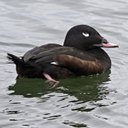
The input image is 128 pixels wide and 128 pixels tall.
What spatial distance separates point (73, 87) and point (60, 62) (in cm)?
43

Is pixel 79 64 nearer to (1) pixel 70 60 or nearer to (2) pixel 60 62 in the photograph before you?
(1) pixel 70 60

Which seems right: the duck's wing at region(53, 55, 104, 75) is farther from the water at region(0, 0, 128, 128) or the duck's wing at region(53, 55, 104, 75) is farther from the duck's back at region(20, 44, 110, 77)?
the water at region(0, 0, 128, 128)

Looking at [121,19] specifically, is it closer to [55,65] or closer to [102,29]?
[102,29]

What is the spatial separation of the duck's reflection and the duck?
0.09 m

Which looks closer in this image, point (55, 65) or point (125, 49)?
point (55, 65)

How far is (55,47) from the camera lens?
10430 mm

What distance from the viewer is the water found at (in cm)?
852

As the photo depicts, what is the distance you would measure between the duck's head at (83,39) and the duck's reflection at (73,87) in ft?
1.96

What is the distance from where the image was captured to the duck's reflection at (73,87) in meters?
9.61

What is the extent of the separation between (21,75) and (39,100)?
3.75 ft

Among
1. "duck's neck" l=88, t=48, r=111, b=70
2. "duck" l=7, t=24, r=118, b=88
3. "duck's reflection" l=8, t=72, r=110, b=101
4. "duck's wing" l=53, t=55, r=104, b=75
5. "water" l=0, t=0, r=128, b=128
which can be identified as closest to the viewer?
"water" l=0, t=0, r=128, b=128

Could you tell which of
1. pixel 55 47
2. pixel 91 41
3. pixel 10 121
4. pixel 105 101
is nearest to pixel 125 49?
pixel 91 41

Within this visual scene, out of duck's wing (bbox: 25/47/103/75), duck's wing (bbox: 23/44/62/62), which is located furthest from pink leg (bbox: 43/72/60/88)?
duck's wing (bbox: 23/44/62/62)

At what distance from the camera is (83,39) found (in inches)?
431
